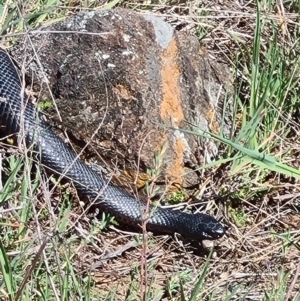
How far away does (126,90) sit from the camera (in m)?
4.02

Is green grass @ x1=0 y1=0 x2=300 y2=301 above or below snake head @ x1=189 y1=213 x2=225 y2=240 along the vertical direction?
above

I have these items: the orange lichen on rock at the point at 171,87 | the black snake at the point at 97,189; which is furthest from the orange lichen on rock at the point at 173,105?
the black snake at the point at 97,189

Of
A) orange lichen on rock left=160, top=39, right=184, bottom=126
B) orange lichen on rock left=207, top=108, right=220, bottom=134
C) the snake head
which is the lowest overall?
the snake head

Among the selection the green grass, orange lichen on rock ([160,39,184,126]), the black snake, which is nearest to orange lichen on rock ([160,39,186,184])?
orange lichen on rock ([160,39,184,126])

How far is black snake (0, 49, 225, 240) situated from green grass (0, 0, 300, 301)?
9cm

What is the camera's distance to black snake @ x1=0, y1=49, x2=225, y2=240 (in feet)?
12.6

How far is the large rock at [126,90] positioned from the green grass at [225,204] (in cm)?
14

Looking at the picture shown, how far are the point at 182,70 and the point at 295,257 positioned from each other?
1.25 m

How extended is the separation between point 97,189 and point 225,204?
668 mm

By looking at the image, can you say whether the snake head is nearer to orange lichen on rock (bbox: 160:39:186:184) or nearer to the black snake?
the black snake

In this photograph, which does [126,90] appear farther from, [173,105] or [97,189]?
[97,189]

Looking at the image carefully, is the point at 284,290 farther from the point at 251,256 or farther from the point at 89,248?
the point at 89,248

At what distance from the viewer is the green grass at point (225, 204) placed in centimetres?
293

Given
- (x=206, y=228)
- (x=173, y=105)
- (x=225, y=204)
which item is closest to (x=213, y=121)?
(x=173, y=105)
